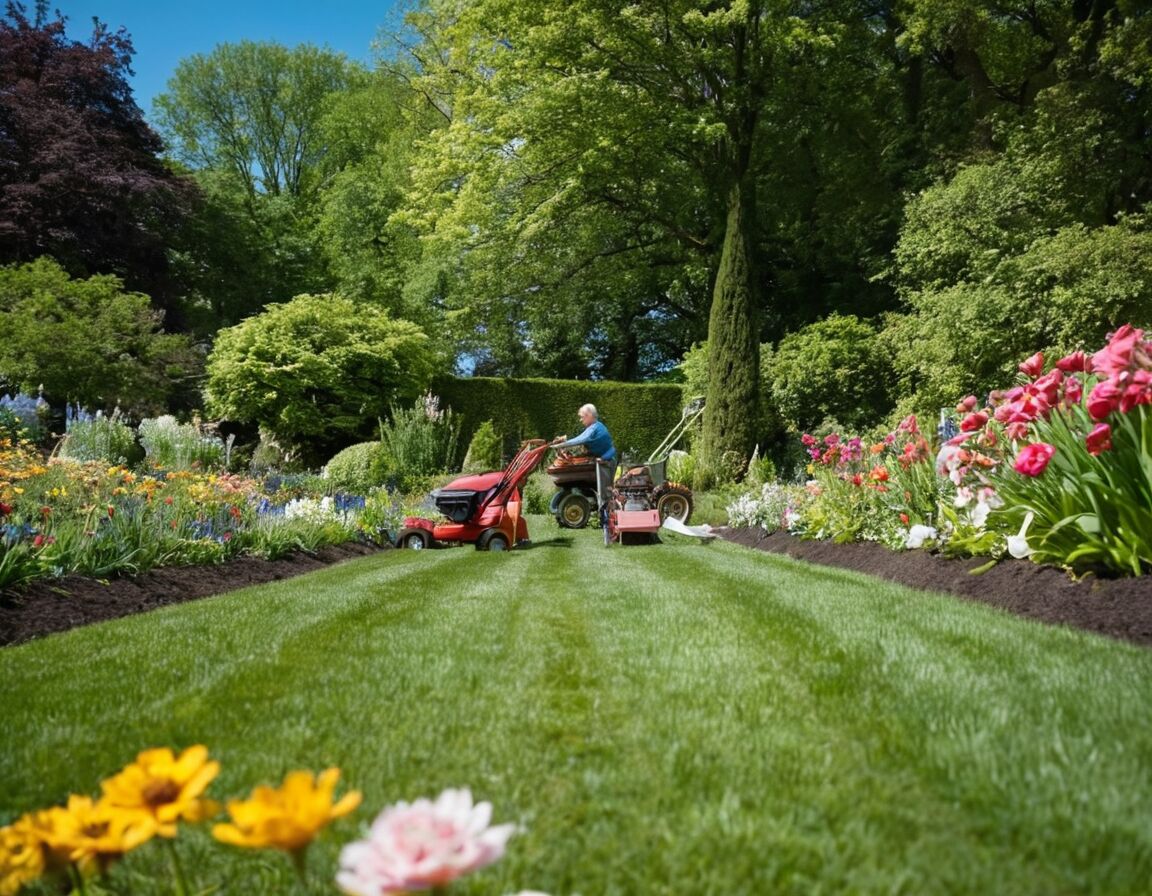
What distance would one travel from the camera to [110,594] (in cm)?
470

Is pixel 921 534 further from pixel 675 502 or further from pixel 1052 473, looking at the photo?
pixel 675 502

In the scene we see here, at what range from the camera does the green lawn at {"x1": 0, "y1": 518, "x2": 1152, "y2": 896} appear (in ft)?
4.41

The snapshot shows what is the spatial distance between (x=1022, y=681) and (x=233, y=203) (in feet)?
95.7

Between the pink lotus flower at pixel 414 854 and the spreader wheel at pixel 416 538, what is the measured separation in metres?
8.28

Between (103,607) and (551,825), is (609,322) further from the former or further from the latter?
(551,825)

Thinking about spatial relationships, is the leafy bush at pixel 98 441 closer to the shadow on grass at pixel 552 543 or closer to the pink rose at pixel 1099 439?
the shadow on grass at pixel 552 543

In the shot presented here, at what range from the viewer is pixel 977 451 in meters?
4.63

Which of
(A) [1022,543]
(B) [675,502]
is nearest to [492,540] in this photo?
(B) [675,502]

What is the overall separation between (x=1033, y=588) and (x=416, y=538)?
6.56 meters

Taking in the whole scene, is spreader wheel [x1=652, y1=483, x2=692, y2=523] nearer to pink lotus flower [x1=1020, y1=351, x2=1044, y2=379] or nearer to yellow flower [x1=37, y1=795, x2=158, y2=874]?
pink lotus flower [x1=1020, y1=351, x2=1044, y2=379]

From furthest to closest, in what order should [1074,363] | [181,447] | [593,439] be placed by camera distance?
[181,447]
[593,439]
[1074,363]

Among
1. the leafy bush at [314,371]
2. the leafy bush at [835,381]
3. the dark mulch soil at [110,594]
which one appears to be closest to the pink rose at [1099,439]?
the dark mulch soil at [110,594]

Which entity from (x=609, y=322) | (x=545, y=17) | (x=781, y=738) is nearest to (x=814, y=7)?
(x=545, y=17)

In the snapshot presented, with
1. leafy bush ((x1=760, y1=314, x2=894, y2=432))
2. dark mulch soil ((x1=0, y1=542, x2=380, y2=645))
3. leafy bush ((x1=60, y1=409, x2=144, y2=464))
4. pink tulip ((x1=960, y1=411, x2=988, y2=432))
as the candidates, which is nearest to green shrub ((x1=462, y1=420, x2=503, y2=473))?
leafy bush ((x1=760, y1=314, x2=894, y2=432))
